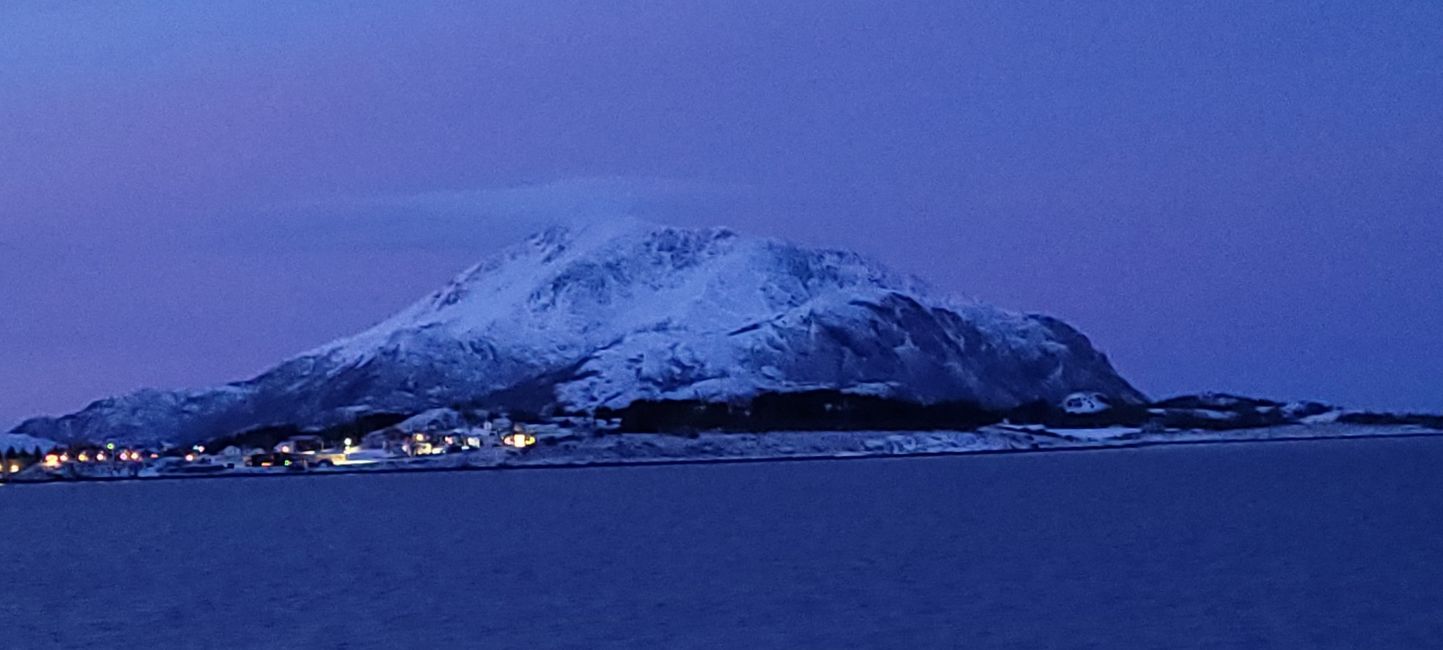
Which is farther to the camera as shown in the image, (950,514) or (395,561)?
(950,514)

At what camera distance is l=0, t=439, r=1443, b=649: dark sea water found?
4691 cm

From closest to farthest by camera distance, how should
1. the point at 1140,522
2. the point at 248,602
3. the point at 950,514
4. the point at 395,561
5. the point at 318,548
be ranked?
1. the point at 248,602
2. the point at 395,561
3. the point at 318,548
4. the point at 1140,522
5. the point at 950,514

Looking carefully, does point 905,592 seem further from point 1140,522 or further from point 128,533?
point 128,533

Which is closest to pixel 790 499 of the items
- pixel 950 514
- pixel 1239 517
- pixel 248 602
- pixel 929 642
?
Answer: pixel 950 514

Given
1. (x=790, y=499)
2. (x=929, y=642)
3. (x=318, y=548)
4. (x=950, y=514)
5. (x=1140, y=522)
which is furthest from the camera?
(x=790, y=499)

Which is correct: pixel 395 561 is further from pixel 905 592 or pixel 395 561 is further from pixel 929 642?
pixel 929 642

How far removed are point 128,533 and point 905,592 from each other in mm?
52547

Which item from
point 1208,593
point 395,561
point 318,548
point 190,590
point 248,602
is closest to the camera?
point 1208,593

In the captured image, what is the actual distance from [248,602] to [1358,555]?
30649mm

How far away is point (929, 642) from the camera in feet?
145

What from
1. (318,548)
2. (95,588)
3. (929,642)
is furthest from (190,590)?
(929,642)

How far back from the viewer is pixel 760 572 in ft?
204

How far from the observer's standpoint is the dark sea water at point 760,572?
154ft

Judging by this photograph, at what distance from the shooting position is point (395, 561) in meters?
70.5
